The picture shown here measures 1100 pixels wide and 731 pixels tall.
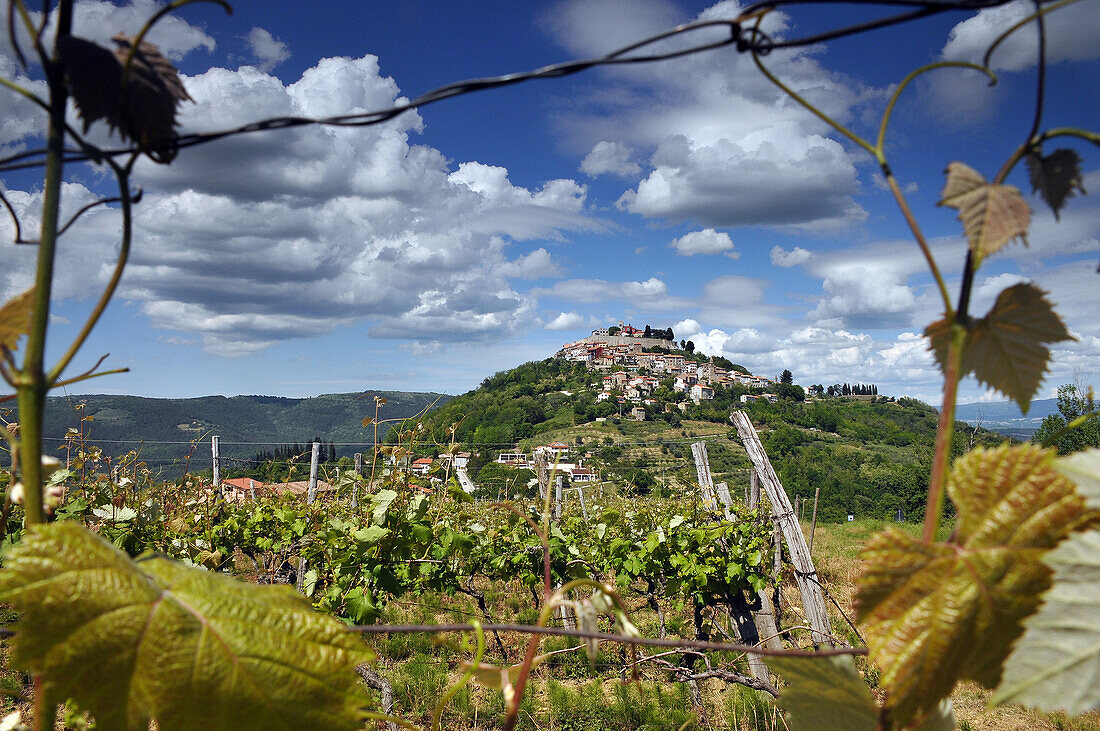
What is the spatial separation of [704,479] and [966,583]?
7143mm

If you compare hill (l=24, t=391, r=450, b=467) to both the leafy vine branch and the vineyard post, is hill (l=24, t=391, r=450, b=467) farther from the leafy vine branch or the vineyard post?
the leafy vine branch

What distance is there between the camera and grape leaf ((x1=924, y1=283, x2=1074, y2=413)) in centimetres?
48

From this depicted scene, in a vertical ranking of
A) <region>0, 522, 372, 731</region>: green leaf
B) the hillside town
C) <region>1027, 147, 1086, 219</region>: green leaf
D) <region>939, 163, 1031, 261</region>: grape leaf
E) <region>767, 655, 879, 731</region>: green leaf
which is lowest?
<region>767, 655, 879, 731</region>: green leaf

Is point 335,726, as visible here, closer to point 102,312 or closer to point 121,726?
point 121,726

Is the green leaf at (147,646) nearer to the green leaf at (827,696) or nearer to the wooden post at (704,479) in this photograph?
the green leaf at (827,696)

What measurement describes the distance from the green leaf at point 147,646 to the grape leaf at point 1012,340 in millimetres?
550

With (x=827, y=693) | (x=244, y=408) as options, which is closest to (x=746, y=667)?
(x=827, y=693)

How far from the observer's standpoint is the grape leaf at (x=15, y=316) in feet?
1.80

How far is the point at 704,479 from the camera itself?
7254mm

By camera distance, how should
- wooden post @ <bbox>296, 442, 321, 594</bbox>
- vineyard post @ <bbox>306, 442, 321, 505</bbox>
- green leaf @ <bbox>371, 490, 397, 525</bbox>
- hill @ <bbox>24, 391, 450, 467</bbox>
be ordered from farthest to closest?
hill @ <bbox>24, 391, 450, 467</bbox> → vineyard post @ <bbox>306, 442, 321, 505</bbox> → wooden post @ <bbox>296, 442, 321, 594</bbox> → green leaf @ <bbox>371, 490, 397, 525</bbox>

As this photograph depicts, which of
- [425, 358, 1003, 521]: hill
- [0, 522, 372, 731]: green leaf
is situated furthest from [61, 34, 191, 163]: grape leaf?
[425, 358, 1003, 521]: hill

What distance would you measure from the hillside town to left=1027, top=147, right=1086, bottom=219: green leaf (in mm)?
70146

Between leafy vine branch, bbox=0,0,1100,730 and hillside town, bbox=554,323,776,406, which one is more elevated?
hillside town, bbox=554,323,776,406

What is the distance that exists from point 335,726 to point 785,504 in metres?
4.84
